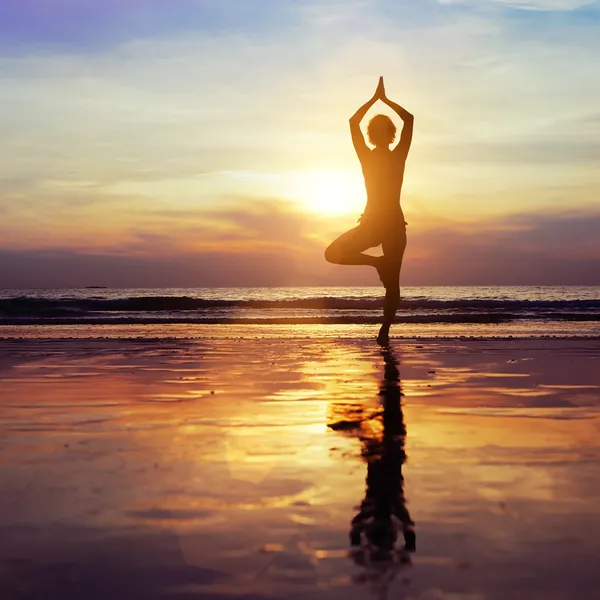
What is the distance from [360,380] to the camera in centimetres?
716

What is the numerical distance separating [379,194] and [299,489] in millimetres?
6925

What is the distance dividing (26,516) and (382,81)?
7.71 meters

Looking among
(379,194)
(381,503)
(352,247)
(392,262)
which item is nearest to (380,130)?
(379,194)

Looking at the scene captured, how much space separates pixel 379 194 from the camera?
31.9 ft

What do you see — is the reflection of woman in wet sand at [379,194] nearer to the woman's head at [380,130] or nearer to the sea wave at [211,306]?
the woman's head at [380,130]

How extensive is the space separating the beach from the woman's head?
379 centimetres

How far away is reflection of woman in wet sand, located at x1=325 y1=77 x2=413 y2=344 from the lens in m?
9.61

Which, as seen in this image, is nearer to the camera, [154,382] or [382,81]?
[154,382]

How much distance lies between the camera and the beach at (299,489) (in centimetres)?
222

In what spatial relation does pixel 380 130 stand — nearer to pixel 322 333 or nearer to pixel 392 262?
pixel 392 262

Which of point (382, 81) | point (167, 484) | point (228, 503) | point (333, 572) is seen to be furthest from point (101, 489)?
point (382, 81)

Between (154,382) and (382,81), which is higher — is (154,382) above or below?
below

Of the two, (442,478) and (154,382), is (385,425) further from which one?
(154,382)

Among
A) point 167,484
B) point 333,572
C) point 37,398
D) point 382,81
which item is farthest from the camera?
point 382,81
